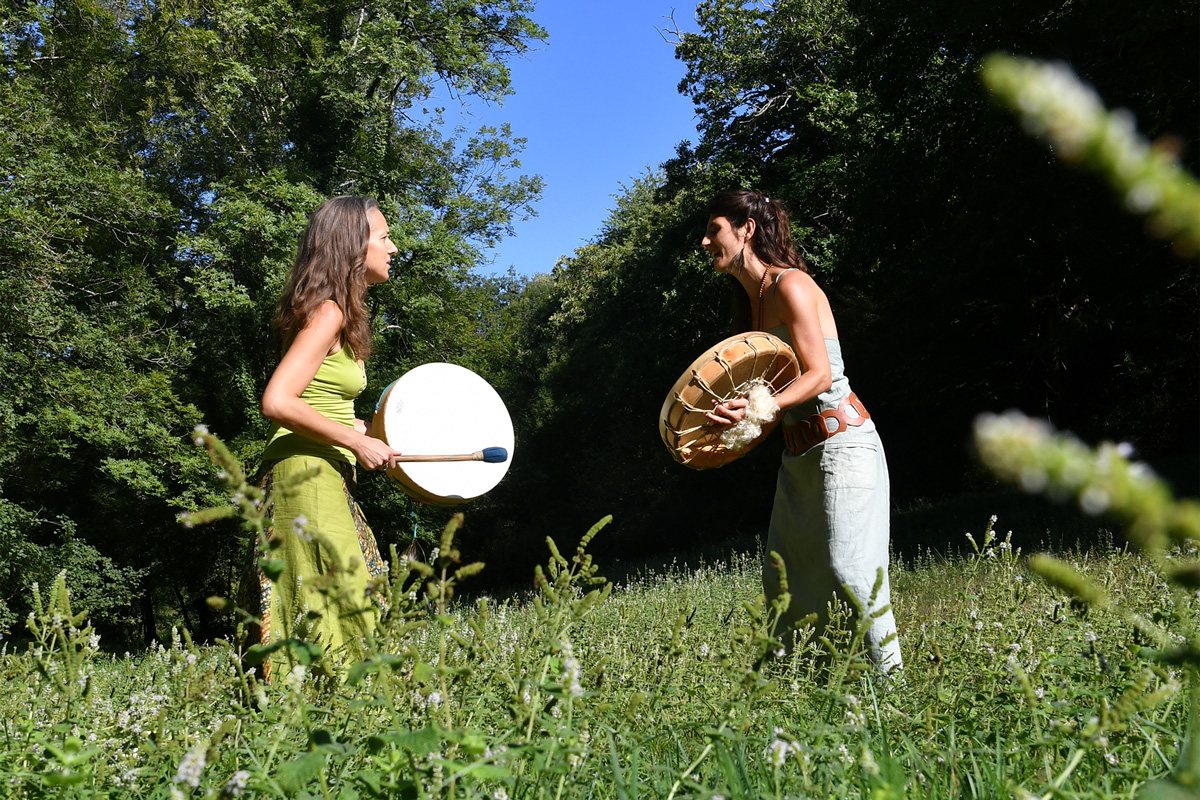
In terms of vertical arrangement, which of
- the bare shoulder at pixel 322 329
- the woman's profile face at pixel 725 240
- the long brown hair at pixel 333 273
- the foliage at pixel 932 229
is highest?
the foliage at pixel 932 229

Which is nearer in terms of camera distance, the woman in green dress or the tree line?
the woman in green dress

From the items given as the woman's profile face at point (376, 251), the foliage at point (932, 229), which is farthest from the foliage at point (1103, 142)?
the foliage at point (932, 229)

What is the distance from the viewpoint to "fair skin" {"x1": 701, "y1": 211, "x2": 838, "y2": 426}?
3.62m

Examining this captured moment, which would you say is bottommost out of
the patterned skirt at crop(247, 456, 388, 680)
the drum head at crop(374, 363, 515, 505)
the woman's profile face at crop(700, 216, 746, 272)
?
the patterned skirt at crop(247, 456, 388, 680)

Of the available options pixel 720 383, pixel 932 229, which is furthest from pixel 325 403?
pixel 932 229

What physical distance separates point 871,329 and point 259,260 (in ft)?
43.5

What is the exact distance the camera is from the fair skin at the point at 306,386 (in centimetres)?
342

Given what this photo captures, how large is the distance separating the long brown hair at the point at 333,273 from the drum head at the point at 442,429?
13.1 inches

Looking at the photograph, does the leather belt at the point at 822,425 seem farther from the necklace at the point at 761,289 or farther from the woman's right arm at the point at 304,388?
the woman's right arm at the point at 304,388

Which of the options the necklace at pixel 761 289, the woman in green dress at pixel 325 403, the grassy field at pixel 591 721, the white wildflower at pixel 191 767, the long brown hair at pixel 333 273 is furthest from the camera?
the necklace at pixel 761 289

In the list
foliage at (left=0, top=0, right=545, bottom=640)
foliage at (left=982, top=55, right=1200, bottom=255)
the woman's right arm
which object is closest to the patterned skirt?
the woman's right arm

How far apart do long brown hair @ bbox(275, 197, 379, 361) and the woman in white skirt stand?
1477mm

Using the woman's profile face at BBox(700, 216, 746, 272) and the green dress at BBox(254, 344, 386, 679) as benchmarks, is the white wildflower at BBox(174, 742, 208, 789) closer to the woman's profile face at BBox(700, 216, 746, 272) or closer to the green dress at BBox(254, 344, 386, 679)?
the green dress at BBox(254, 344, 386, 679)

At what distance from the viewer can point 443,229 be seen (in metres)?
20.9
